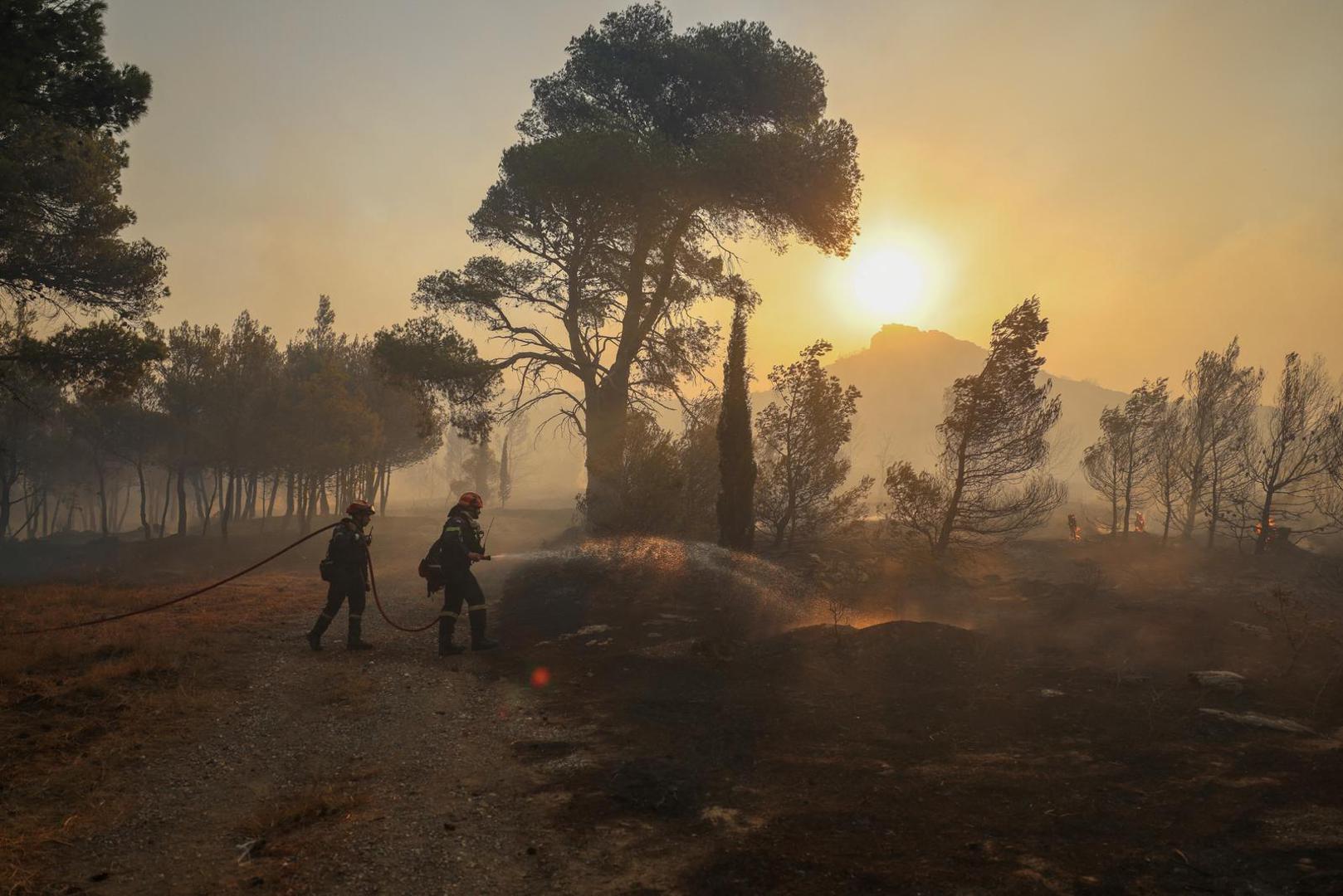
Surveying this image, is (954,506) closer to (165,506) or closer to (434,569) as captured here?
(434,569)

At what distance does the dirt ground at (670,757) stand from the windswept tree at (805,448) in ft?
29.5

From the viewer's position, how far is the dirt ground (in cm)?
455

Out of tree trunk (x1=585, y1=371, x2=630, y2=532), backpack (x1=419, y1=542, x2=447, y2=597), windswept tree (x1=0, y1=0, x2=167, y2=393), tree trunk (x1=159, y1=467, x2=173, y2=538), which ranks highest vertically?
windswept tree (x1=0, y1=0, x2=167, y2=393)

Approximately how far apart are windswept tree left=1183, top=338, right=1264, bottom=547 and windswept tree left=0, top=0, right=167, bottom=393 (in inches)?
1550

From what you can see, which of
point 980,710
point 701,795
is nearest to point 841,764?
point 701,795

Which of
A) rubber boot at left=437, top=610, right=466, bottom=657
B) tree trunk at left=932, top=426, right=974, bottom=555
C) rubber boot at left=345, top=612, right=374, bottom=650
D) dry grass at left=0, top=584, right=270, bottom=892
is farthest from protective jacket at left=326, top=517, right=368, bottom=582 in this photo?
tree trunk at left=932, top=426, right=974, bottom=555

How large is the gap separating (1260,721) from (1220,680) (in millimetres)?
1494

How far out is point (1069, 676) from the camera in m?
9.55

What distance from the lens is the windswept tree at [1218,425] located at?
3159 cm

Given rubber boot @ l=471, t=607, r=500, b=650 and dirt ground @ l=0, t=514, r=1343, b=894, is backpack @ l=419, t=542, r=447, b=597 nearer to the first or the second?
rubber boot @ l=471, t=607, r=500, b=650

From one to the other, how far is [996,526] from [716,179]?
1436 centimetres

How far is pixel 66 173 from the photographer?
54.3ft

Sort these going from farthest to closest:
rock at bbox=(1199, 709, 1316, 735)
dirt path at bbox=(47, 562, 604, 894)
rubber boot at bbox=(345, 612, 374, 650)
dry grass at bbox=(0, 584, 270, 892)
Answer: rubber boot at bbox=(345, 612, 374, 650) < rock at bbox=(1199, 709, 1316, 735) < dry grass at bbox=(0, 584, 270, 892) < dirt path at bbox=(47, 562, 604, 894)

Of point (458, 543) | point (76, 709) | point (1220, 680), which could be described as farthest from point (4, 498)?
point (1220, 680)
